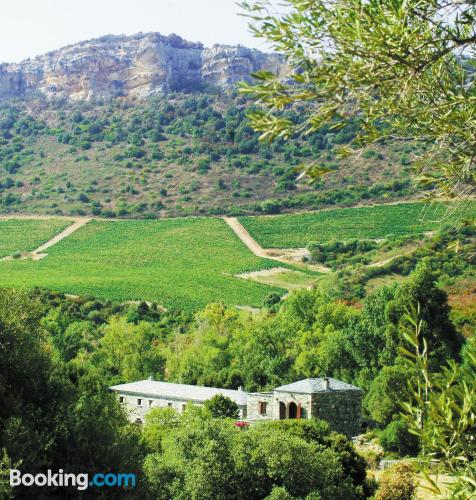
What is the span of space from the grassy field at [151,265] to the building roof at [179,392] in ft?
82.8

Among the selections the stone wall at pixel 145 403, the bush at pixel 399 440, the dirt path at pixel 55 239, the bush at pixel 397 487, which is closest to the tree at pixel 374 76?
the bush at pixel 397 487

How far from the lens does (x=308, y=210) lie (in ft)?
301

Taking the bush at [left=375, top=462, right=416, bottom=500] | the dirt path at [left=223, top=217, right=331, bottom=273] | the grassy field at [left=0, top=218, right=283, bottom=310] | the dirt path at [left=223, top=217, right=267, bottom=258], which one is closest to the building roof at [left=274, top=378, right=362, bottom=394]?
the bush at [left=375, top=462, right=416, bottom=500]

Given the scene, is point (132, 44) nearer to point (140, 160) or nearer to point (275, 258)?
point (140, 160)

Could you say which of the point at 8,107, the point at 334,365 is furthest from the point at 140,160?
the point at 334,365

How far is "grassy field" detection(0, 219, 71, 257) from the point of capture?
85.0 m

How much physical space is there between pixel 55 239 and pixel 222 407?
57862mm

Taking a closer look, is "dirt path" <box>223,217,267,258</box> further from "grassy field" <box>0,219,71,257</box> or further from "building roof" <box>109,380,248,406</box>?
"building roof" <box>109,380,248,406</box>

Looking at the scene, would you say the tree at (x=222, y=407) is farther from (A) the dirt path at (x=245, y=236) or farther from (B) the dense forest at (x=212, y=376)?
(A) the dirt path at (x=245, y=236)

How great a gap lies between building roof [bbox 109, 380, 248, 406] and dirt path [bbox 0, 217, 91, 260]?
1727 inches

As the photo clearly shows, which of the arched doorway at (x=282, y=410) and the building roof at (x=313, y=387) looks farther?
the arched doorway at (x=282, y=410)

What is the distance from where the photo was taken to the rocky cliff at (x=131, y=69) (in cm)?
14400

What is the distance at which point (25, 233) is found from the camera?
293 feet

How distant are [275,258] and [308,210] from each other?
14.6 meters
